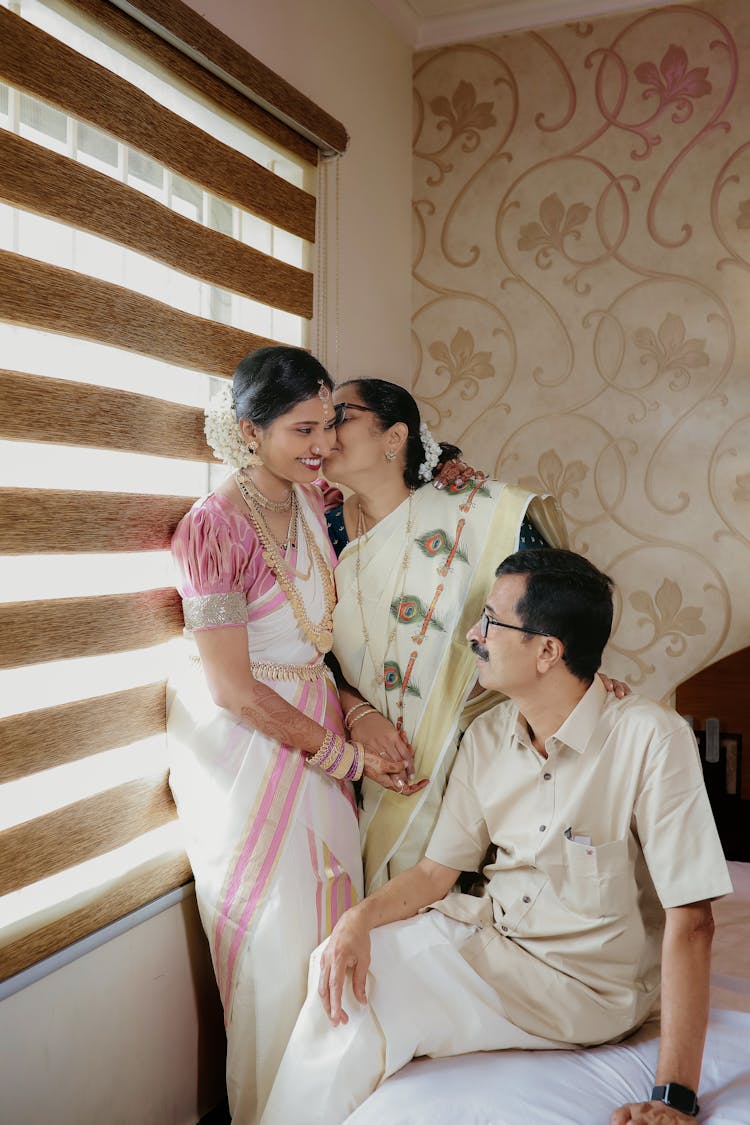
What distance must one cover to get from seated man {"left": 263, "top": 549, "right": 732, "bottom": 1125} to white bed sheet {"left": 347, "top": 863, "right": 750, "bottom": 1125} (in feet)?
0.12

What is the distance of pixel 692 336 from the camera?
272 cm

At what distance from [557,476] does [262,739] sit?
148 cm

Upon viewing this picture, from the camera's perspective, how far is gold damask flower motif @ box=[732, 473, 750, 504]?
8.78 ft

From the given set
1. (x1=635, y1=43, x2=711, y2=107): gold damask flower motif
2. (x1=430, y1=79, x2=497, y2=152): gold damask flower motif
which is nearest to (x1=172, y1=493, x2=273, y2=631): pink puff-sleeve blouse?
(x1=430, y1=79, x2=497, y2=152): gold damask flower motif

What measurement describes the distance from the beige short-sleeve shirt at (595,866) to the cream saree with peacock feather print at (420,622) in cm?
26

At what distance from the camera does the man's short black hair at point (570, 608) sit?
63.0 inches

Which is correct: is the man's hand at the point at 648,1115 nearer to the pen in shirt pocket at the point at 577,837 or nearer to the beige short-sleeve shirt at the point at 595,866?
the beige short-sleeve shirt at the point at 595,866

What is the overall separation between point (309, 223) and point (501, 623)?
45.2 inches

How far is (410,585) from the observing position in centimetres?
199

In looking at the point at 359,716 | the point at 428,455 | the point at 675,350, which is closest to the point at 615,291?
the point at 675,350

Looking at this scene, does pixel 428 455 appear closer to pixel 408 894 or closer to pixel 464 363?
pixel 408 894

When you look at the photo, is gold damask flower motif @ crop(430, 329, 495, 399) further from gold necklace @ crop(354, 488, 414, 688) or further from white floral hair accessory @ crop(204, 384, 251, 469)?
white floral hair accessory @ crop(204, 384, 251, 469)

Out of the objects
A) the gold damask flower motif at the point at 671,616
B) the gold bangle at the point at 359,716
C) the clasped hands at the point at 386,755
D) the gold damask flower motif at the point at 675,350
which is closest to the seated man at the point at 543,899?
the clasped hands at the point at 386,755

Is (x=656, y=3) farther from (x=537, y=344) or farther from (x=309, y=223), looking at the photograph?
(x=309, y=223)
